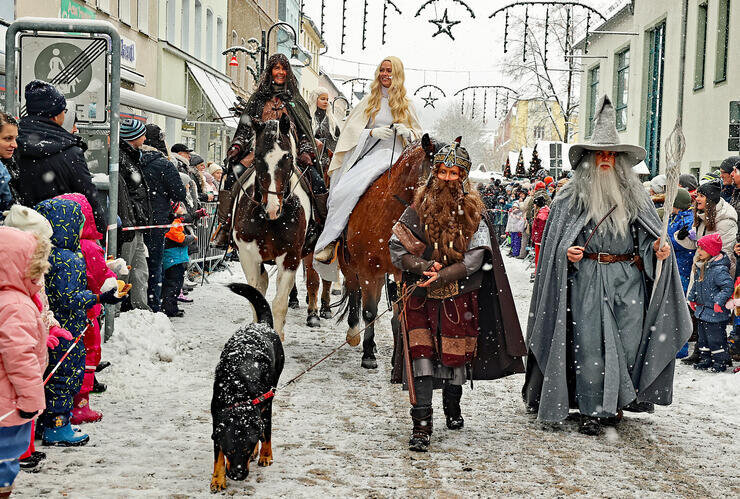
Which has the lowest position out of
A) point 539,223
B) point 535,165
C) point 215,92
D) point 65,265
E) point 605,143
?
point 65,265

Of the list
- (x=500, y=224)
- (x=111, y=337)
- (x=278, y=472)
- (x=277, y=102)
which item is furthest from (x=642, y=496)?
(x=500, y=224)

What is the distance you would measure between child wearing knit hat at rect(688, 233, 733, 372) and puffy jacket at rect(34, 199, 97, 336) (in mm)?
6444

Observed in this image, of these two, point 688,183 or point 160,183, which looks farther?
point 688,183

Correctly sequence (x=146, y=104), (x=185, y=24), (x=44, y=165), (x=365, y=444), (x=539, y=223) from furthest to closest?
(x=185, y=24) → (x=539, y=223) → (x=146, y=104) → (x=44, y=165) → (x=365, y=444)

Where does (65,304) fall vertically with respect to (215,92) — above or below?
below

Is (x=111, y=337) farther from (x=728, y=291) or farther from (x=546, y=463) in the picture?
(x=728, y=291)

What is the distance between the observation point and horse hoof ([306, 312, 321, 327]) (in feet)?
35.0

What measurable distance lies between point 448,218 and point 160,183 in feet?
18.5

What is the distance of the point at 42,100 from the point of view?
20.1 feet

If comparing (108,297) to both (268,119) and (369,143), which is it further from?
(268,119)

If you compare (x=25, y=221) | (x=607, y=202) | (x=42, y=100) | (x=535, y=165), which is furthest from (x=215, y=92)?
(x=25, y=221)

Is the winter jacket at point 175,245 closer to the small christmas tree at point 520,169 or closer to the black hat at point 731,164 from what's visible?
the black hat at point 731,164

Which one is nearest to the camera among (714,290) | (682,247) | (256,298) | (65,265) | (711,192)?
(65,265)

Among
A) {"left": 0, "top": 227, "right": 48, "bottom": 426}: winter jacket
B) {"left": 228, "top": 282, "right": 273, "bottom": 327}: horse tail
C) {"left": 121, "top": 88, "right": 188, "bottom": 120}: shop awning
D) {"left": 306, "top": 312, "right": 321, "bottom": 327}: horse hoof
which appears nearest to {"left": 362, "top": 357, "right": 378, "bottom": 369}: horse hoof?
{"left": 306, "top": 312, "right": 321, "bottom": 327}: horse hoof
